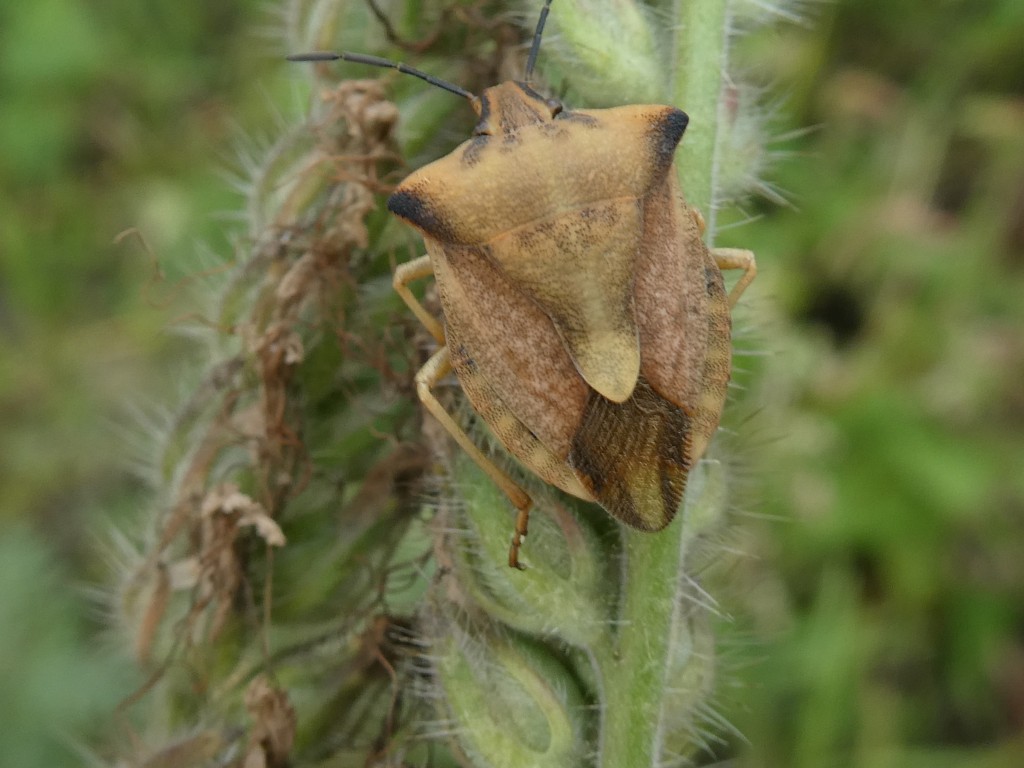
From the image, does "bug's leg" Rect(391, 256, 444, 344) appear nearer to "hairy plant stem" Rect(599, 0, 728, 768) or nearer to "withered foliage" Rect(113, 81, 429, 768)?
"withered foliage" Rect(113, 81, 429, 768)

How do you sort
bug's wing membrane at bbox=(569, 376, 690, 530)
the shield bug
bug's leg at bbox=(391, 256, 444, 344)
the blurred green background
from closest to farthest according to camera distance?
bug's wing membrane at bbox=(569, 376, 690, 530), the shield bug, bug's leg at bbox=(391, 256, 444, 344), the blurred green background

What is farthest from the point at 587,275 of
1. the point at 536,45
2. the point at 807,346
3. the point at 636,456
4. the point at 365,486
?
the point at 807,346

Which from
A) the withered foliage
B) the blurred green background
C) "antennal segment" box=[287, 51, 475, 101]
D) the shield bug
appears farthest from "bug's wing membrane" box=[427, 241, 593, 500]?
the blurred green background

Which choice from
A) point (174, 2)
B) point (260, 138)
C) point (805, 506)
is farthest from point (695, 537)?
point (174, 2)

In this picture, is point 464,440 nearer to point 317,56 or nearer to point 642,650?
point 642,650

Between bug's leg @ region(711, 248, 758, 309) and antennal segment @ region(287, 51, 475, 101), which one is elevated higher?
antennal segment @ region(287, 51, 475, 101)
